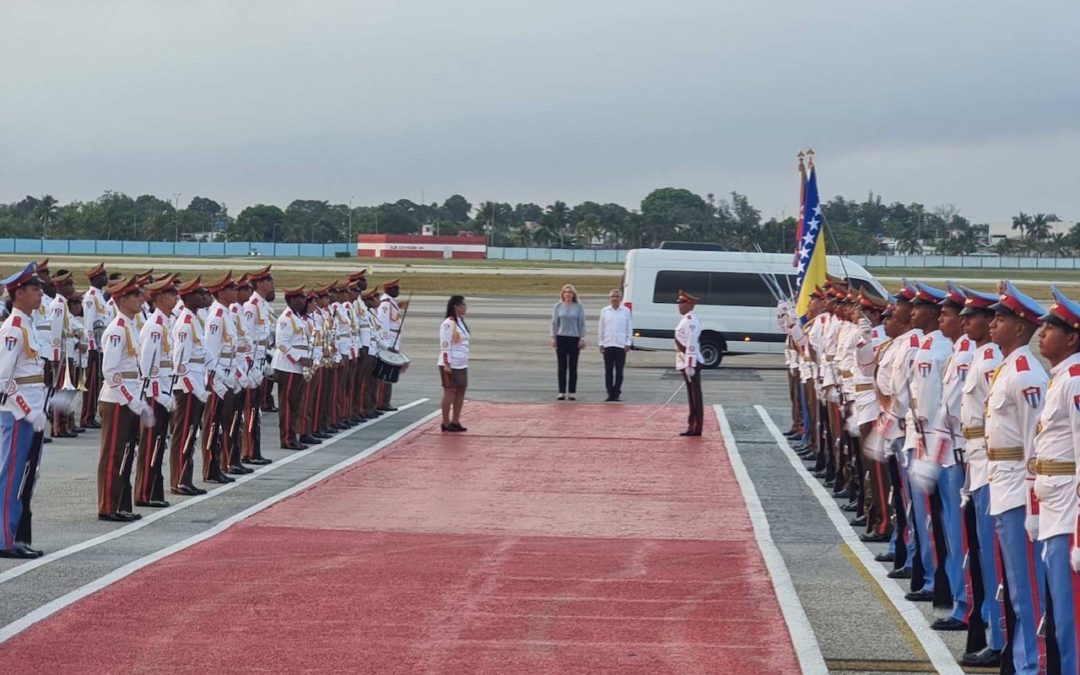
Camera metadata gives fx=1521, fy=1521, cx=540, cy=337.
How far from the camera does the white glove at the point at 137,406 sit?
12578 mm

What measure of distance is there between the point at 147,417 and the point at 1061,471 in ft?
27.8

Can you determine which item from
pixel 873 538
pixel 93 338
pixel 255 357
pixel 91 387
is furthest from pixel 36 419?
pixel 91 387

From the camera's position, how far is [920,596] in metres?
9.57

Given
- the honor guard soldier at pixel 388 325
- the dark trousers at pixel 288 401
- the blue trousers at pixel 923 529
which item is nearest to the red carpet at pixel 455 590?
the blue trousers at pixel 923 529

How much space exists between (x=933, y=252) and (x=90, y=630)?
133 meters

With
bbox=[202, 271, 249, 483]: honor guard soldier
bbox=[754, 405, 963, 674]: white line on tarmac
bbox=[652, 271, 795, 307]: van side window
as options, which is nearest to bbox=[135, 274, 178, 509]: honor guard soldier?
bbox=[202, 271, 249, 483]: honor guard soldier

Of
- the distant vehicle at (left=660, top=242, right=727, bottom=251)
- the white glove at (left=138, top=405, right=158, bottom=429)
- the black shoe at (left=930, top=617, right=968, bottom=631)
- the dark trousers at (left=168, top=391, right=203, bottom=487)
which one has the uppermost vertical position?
the distant vehicle at (left=660, top=242, right=727, bottom=251)

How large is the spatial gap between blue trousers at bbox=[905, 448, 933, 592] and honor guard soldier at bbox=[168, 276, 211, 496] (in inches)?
276

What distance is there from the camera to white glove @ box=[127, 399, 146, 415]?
12.6 m

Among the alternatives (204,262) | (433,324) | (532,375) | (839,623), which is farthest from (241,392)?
(204,262)

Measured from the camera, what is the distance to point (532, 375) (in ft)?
98.3

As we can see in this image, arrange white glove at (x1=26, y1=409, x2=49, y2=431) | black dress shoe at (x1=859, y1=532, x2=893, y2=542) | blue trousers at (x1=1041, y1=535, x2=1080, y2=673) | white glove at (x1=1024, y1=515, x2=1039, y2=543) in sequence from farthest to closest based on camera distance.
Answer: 1. black dress shoe at (x1=859, y1=532, x2=893, y2=542)
2. white glove at (x1=26, y1=409, x2=49, y2=431)
3. white glove at (x1=1024, y1=515, x2=1039, y2=543)
4. blue trousers at (x1=1041, y1=535, x2=1080, y2=673)

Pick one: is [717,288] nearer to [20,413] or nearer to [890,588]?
[890,588]

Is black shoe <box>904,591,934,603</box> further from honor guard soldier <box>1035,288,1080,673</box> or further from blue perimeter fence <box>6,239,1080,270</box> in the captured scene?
blue perimeter fence <box>6,239,1080,270</box>
